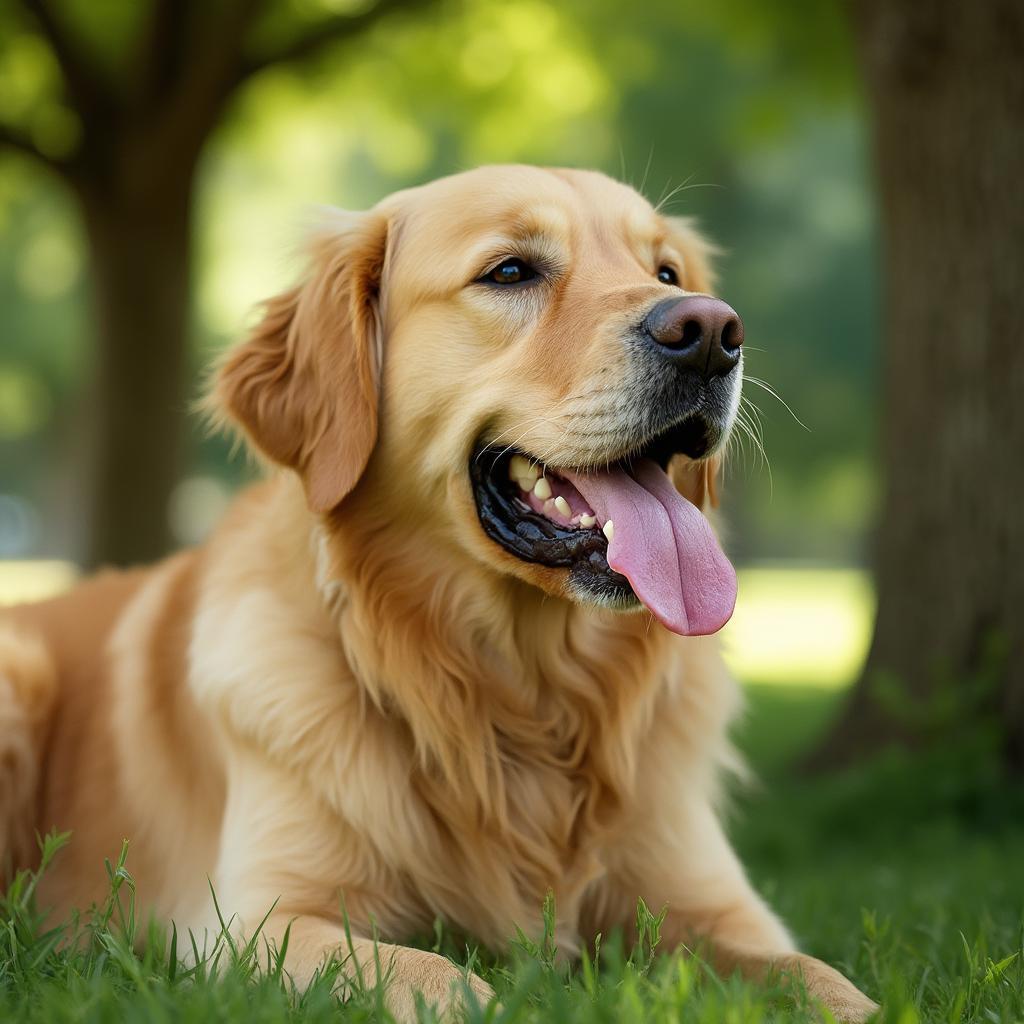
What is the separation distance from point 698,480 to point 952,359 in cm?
269

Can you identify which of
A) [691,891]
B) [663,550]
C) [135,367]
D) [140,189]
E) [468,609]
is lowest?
[135,367]

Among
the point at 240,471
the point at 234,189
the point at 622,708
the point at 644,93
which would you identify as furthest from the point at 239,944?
the point at 240,471

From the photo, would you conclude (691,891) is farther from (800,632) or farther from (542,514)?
(800,632)

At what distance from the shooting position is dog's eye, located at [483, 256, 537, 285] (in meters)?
3.36

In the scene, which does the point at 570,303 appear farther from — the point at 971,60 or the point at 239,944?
the point at 971,60

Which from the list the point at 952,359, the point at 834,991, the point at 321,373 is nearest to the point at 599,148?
the point at 952,359

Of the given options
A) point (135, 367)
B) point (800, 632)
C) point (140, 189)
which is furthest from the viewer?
point (800, 632)

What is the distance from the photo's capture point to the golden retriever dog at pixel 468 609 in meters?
3.06

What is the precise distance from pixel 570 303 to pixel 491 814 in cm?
125

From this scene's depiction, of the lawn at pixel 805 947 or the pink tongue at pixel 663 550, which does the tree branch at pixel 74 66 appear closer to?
the lawn at pixel 805 947

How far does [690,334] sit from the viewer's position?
2.96m

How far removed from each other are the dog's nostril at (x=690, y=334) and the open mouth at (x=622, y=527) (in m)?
0.20

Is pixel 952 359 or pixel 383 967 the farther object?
pixel 952 359

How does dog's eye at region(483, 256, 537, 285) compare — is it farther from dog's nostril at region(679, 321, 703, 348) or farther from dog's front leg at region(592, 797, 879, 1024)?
dog's front leg at region(592, 797, 879, 1024)
